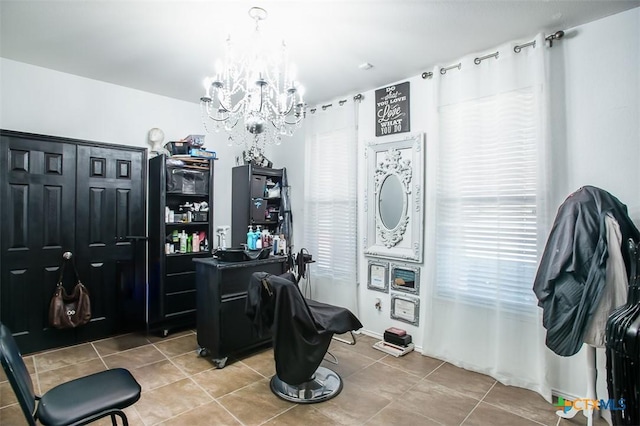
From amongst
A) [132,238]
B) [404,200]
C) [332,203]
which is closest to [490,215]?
[404,200]

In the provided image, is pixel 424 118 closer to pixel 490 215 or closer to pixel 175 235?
pixel 490 215

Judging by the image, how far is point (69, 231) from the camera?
10.8ft

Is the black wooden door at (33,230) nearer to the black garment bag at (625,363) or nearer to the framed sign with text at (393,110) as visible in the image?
the framed sign with text at (393,110)

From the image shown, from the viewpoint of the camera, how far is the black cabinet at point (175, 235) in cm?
355

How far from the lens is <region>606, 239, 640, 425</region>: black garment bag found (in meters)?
1.22

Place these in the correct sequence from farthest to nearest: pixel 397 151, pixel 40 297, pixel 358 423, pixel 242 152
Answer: pixel 242 152, pixel 397 151, pixel 40 297, pixel 358 423

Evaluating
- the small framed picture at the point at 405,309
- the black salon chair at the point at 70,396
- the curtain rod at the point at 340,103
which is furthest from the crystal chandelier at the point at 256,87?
the small framed picture at the point at 405,309

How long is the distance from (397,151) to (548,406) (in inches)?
99.4

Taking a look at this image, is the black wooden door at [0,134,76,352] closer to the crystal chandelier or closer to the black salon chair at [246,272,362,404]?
the crystal chandelier

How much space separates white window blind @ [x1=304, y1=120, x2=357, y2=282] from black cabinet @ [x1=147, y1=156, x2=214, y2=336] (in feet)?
4.27

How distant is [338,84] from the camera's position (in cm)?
358

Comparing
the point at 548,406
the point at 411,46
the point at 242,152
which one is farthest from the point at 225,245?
the point at 548,406

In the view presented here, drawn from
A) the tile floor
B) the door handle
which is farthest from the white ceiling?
the tile floor

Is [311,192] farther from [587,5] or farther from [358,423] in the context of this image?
[587,5]
